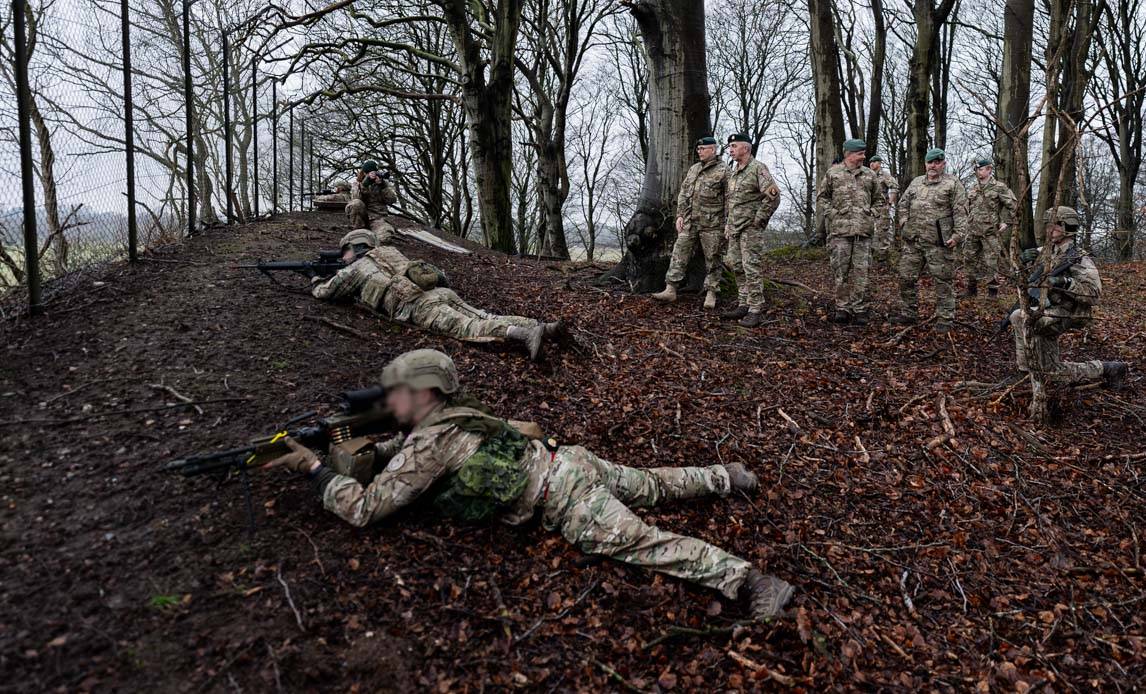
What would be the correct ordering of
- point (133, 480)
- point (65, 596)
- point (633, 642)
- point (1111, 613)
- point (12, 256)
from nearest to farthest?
point (65, 596), point (633, 642), point (133, 480), point (1111, 613), point (12, 256)

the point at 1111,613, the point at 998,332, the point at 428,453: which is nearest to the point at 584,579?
the point at 428,453

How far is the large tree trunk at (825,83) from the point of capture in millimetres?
11594

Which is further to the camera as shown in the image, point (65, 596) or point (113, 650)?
point (65, 596)

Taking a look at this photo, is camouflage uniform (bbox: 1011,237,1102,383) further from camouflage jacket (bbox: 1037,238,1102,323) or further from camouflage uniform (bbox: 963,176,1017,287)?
camouflage uniform (bbox: 963,176,1017,287)

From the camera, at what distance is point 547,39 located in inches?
657

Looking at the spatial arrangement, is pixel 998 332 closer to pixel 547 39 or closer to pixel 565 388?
pixel 565 388

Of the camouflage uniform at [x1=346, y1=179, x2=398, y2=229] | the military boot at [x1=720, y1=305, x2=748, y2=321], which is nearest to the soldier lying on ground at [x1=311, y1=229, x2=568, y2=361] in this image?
the military boot at [x1=720, y1=305, x2=748, y2=321]

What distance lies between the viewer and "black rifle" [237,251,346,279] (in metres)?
5.92

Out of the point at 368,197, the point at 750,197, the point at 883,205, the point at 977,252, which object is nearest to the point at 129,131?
the point at 368,197

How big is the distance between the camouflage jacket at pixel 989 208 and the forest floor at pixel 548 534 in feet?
14.3

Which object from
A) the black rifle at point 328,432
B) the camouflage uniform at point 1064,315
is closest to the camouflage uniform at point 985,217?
the camouflage uniform at point 1064,315

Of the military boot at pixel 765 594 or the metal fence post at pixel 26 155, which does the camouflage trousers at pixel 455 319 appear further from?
the military boot at pixel 765 594

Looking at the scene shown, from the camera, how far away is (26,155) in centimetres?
434

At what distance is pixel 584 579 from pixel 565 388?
2141 mm
